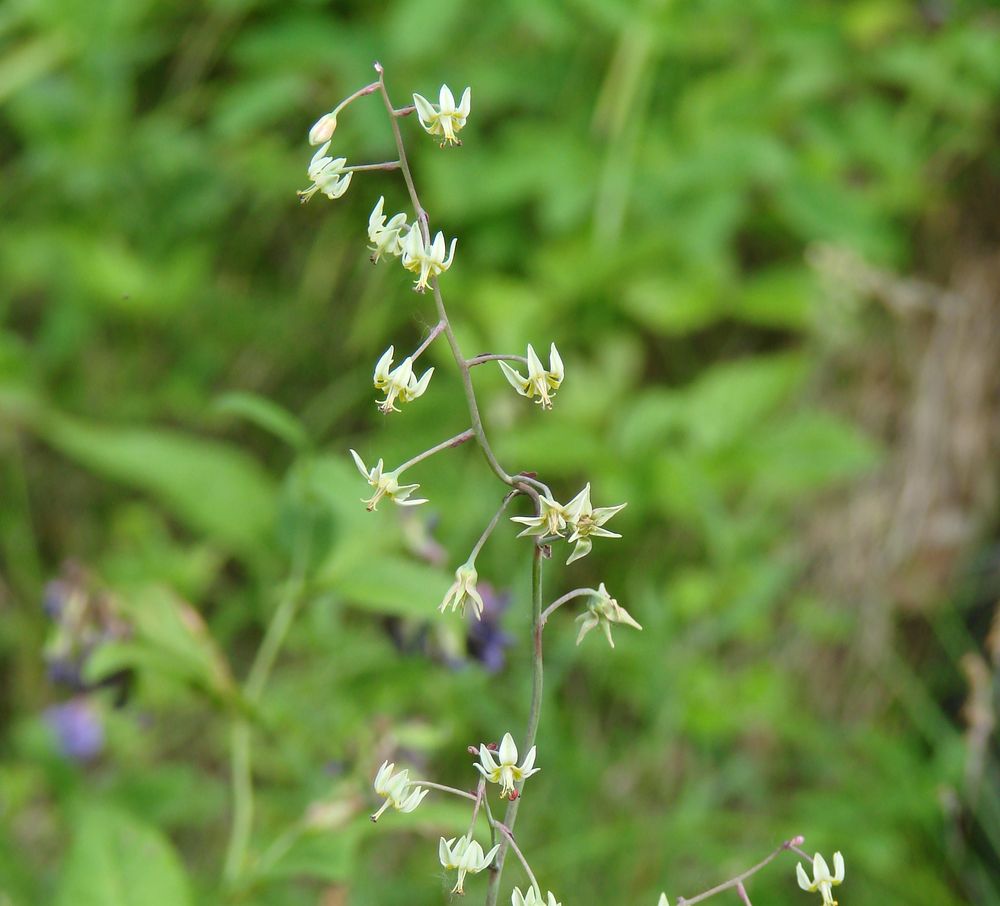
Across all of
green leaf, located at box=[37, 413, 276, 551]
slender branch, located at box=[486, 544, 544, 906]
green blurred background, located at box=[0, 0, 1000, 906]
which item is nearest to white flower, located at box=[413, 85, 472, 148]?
slender branch, located at box=[486, 544, 544, 906]

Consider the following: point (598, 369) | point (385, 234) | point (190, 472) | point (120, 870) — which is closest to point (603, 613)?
point (385, 234)

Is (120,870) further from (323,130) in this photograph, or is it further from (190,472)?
(190,472)

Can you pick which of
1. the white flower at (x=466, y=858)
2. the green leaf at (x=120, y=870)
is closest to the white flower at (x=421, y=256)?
the white flower at (x=466, y=858)

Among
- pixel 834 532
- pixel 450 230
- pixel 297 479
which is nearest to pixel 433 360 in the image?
pixel 450 230

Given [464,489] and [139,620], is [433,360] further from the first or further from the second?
[139,620]

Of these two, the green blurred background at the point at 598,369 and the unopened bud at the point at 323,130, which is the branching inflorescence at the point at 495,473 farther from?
the green blurred background at the point at 598,369

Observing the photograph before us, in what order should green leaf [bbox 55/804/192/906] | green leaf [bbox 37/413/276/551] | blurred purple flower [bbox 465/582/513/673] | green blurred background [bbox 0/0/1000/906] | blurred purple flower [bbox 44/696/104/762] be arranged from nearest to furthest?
green leaf [bbox 55/804/192/906], blurred purple flower [bbox 465/582/513/673], green leaf [bbox 37/413/276/551], blurred purple flower [bbox 44/696/104/762], green blurred background [bbox 0/0/1000/906]

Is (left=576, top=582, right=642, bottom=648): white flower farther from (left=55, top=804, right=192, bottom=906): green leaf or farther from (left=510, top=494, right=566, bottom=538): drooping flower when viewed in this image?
(left=55, top=804, right=192, bottom=906): green leaf
